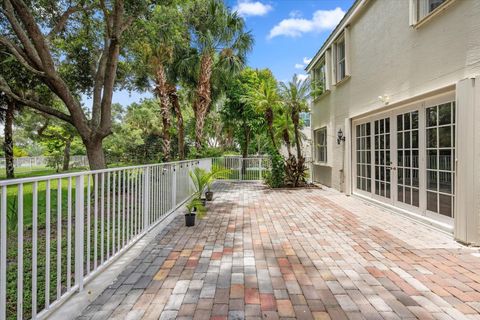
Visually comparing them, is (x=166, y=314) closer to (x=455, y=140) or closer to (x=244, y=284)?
(x=244, y=284)

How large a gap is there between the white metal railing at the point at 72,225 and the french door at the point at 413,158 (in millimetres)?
4980

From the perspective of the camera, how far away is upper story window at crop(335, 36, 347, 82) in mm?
9398

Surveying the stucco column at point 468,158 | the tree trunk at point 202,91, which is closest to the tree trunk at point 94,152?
the tree trunk at point 202,91

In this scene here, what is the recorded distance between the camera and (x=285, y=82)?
10742 mm

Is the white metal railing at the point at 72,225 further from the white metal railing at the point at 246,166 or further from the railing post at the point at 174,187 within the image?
the white metal railing at the point at 246,166

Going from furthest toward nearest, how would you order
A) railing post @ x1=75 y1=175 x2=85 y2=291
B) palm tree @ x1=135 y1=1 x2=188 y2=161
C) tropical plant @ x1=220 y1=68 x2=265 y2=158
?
1. tropical plant @ x1=220 y1=68 x2=265 y2=158
2. palm tree @ x1=135 y1=1 x2=188 y2=161
3. railing post @ x1=75 y1=175 x2=85 y2=291

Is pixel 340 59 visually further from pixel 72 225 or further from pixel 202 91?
pixel 72 225

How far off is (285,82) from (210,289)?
9208 millimetres

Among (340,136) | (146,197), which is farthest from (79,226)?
(340,136)

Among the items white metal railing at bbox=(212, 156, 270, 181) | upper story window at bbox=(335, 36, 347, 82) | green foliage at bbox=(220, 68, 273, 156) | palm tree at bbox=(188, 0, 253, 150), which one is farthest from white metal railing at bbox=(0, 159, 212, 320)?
green foliage at bbox=(220, 68, 273, 156)

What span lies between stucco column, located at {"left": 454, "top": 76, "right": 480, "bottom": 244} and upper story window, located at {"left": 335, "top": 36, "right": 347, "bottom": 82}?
5508mm

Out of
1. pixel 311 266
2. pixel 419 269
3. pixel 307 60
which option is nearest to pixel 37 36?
pixel 311 266

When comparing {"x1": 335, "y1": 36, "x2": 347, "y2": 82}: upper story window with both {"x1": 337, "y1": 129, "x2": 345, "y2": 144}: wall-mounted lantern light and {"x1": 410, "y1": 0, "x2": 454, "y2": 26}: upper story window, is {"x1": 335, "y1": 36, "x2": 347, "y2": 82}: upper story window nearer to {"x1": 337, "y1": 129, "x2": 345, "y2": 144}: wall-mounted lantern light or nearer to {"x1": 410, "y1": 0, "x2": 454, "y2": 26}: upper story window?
{"x1": 337, "y1": 129, "x2": 345, "y2": 144}: wall-mounted lantern light

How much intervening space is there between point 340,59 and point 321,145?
150 inches
